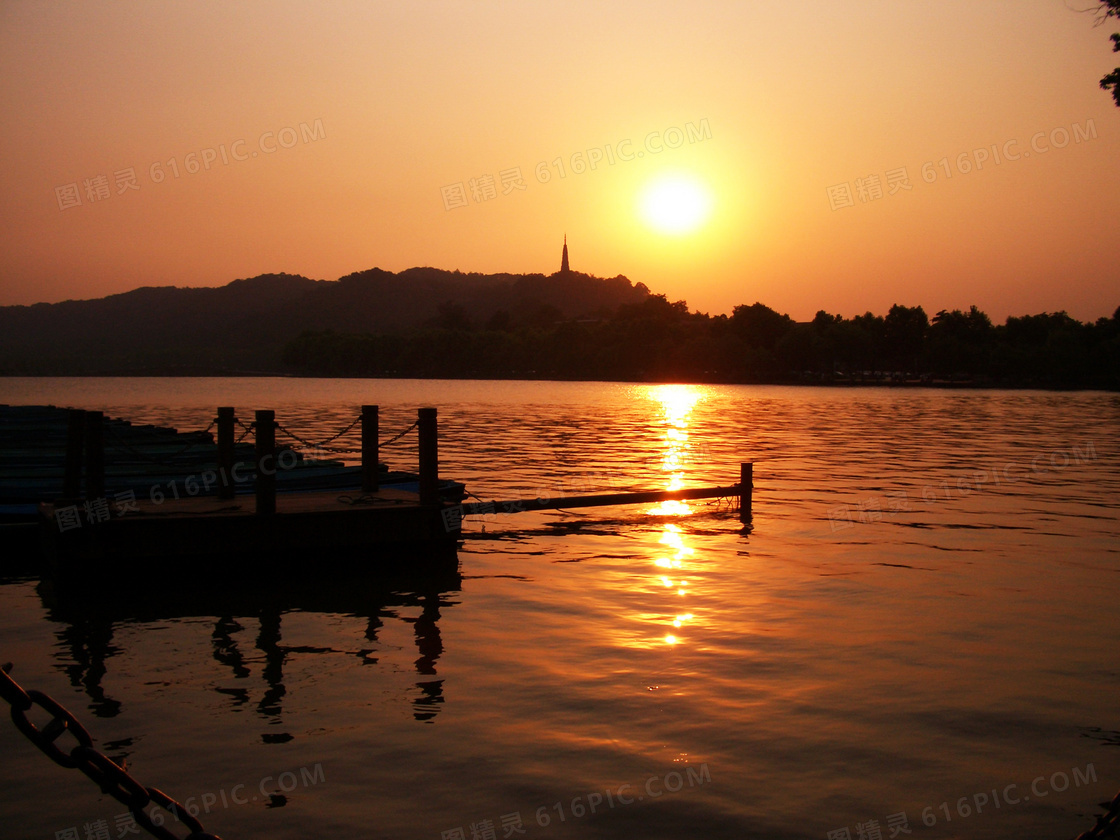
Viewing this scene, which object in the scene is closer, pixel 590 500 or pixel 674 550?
pixel 674 550

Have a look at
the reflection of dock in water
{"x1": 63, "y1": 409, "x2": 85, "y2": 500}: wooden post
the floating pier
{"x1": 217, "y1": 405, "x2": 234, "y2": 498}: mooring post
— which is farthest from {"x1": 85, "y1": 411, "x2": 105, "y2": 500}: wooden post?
{"x1": 217, "y1": 405, "x2": 234, "y2": 498}: mooring post

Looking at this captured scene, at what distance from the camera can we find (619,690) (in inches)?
406

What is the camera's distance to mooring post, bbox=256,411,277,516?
15.2m

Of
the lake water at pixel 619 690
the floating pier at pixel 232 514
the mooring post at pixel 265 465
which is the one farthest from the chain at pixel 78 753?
the mooring post at pixel 265 465

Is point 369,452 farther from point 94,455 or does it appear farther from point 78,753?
point 78,753

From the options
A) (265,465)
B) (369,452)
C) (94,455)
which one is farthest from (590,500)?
(94,455)

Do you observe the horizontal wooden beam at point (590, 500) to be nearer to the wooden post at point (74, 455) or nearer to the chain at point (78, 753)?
the wooden post at point (74, 455)

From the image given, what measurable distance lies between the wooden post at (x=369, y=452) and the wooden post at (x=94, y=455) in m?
4.86

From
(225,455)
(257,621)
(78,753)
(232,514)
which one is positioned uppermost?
(225,455)

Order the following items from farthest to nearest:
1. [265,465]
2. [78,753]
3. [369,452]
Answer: [369,452]
[265,465]
[78,753]

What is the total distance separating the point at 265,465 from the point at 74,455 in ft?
10.9

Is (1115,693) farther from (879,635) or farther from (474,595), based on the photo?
(474,595)

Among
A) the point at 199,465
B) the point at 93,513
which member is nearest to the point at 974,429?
the point at 199,465

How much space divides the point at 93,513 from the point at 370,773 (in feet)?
28.6
